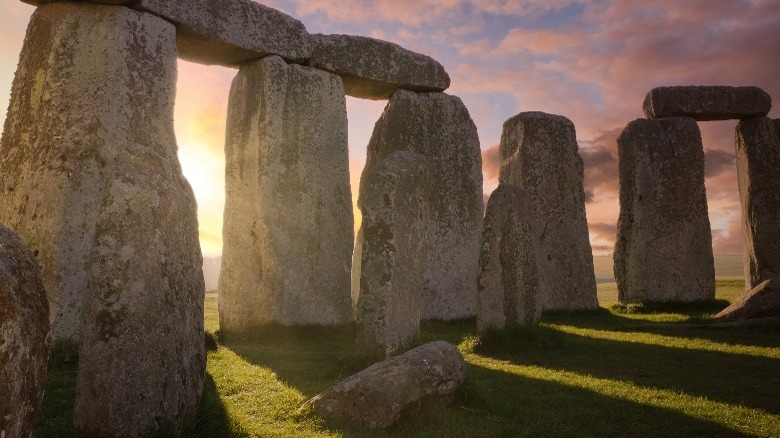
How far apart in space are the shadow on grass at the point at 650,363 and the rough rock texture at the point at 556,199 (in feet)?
13.3

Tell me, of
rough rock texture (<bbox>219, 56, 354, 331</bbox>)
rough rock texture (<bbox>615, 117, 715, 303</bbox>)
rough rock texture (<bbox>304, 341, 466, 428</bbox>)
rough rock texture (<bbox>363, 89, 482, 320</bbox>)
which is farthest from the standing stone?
rough rock texture (<bbox>304, 341, 466, 428</bbox>)

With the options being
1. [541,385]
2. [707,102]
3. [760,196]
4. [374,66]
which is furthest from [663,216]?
[541,385]

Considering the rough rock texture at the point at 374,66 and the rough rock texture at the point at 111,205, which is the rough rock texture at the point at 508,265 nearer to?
the rough rock texture at the point at 374,66

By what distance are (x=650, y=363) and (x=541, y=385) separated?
93.1 inches

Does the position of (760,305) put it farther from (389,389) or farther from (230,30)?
(230,30)

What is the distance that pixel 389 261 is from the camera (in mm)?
7789

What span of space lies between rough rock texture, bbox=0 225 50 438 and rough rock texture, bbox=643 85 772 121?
16.7 m

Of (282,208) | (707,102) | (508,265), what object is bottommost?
(508,265)

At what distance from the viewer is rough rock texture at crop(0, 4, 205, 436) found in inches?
175

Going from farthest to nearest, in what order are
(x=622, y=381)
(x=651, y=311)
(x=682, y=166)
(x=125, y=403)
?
(x=682, y=166), (x=651, y=311), (x=622, y=381), (x=125, y=403)

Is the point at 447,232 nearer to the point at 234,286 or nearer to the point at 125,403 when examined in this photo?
the point at 234,286

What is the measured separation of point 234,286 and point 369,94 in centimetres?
565

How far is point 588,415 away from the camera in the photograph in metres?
6.18

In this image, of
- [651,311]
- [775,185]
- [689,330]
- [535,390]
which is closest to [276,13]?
[535,390]
